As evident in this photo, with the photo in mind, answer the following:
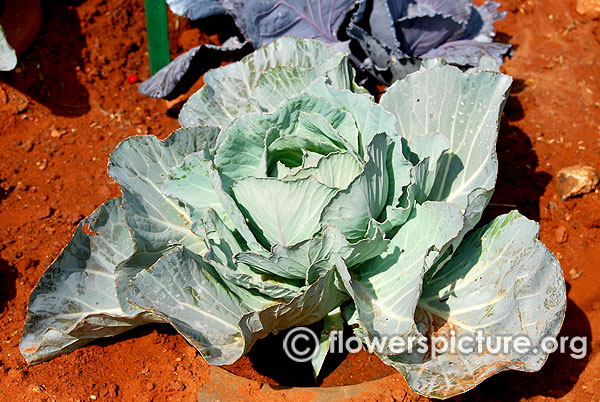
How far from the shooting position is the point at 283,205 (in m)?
1.85

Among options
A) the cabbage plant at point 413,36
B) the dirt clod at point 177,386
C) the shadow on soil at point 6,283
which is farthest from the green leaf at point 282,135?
the shadow on soil at point 6,283

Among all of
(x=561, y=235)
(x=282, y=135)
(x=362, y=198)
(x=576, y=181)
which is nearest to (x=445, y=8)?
(x=576, y=181)

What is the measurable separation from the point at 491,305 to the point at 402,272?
326 millimetres

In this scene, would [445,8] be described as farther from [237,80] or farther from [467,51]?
[237,80]

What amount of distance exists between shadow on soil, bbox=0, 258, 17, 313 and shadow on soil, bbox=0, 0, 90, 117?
1045 millimetres

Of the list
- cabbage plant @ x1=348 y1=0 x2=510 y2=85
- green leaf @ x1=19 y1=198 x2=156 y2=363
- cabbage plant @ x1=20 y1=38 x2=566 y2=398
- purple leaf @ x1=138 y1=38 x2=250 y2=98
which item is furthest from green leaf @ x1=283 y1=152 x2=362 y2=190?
purple leaf @ x1=138 y1=38 x2=250 y2=98

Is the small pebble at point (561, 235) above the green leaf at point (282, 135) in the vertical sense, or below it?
below

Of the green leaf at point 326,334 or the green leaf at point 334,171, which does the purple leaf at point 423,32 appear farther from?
the green leaf at point 326,334

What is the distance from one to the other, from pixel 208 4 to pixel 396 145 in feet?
5.74

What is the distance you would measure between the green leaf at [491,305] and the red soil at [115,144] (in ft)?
0.80

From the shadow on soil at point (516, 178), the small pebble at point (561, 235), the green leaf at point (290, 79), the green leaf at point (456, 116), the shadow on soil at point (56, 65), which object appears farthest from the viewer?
the shadow on soil at point (56, 65)

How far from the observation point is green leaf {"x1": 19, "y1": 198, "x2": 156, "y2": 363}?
85.0 inches

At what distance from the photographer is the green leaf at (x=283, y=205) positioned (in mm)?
1814

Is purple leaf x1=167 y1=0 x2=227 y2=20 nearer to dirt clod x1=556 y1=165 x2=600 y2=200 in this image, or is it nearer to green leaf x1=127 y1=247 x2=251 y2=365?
green leaf x1=127 y1=247 x2=251 y2=365
